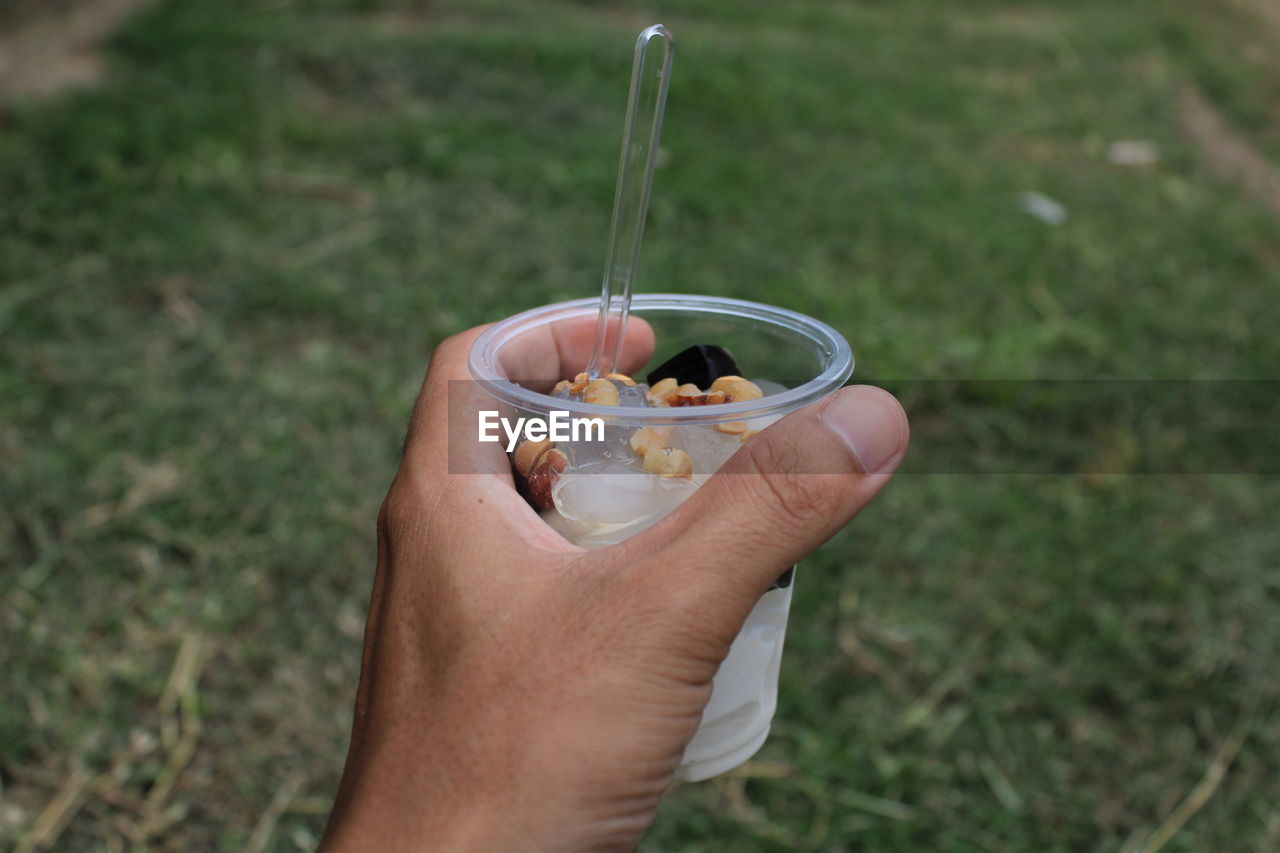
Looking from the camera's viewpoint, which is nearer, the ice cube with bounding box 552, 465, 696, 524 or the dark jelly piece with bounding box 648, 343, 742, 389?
the ice cube with bounding box 552, 465, 696, 524

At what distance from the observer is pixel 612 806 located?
886mm

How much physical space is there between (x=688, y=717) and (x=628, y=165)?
457 mm

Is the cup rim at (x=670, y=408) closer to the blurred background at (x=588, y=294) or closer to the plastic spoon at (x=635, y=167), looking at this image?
the plastic spoon at (x=635, y=167)

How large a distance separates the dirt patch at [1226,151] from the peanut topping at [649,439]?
133 inches

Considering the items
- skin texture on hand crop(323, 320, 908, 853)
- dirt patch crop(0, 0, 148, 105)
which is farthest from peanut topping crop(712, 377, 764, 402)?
dirt patch crop(0, 0, 148, 105)

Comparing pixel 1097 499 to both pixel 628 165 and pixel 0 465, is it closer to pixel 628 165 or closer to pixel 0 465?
pixel 628 165

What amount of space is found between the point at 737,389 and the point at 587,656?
0.27 metres

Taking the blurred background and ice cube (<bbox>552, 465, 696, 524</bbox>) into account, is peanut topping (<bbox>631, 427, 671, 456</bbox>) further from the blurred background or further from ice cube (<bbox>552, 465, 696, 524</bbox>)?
the blurred background

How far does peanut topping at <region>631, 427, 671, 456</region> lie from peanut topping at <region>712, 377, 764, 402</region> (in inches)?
3.2

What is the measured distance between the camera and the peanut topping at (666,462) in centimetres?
95

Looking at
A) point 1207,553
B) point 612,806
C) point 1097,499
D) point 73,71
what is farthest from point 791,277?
point 73,71

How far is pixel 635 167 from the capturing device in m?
1.01

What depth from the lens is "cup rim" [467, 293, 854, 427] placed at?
0.91 metres

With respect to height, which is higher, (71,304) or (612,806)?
(612,806)
